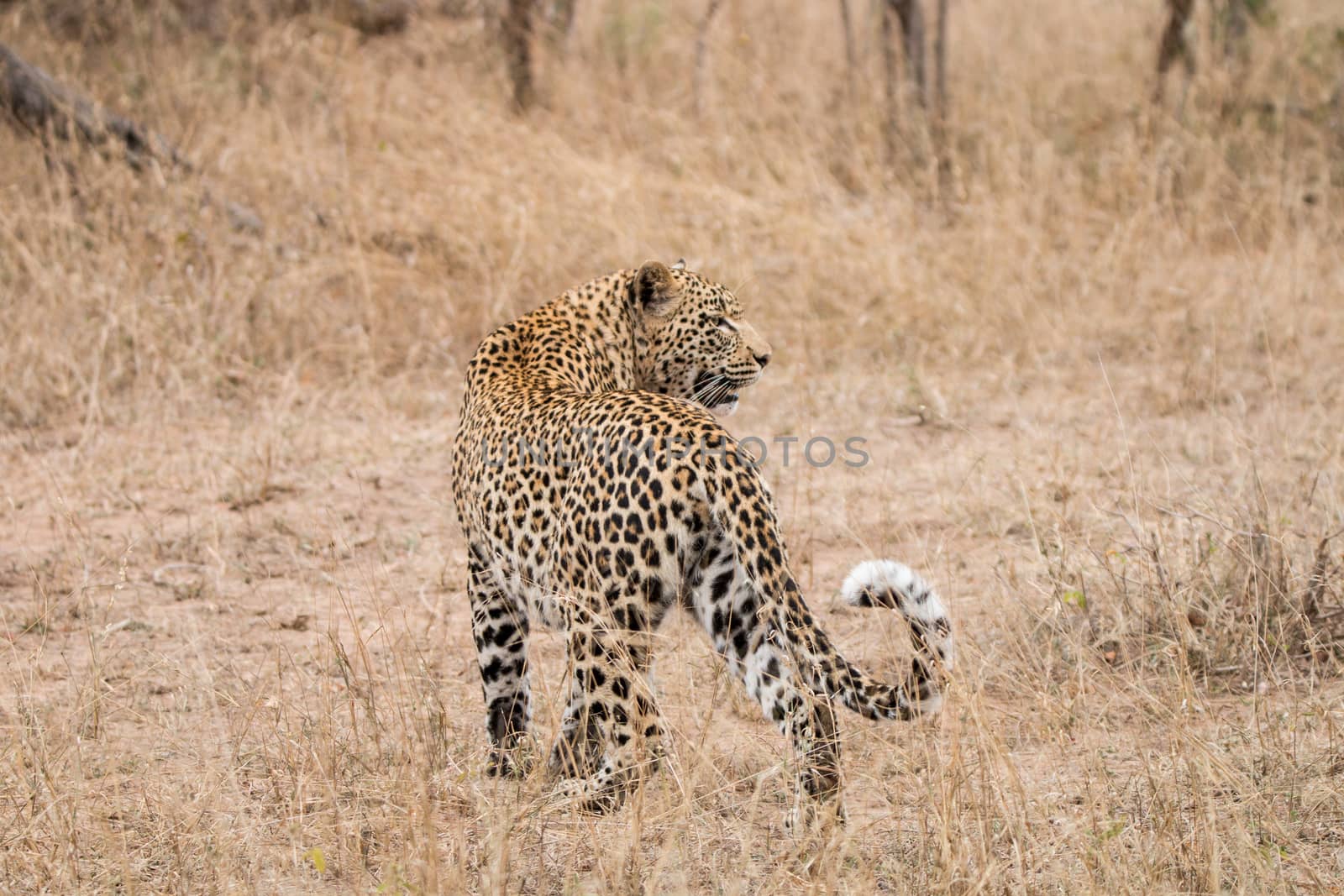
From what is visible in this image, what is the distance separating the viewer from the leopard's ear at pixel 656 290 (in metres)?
4.72

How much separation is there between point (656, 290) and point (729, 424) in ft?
9.33

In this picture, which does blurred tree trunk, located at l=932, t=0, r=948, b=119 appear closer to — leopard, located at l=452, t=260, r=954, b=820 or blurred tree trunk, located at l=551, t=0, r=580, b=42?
blurred tree trunk, located at l=551, t=0, r=580, b=42

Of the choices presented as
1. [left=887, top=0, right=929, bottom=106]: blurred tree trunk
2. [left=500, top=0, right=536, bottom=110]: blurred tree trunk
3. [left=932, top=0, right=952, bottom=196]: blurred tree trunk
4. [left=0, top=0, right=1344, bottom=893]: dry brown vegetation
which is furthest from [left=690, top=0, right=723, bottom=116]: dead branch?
[left=932, top=0, right=952, bottom=196]: blurred tree trunk

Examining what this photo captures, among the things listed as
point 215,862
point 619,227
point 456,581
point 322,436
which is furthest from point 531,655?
point 619,227

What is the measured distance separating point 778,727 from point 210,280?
5.90 metres

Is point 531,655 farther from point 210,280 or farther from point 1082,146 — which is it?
point 1082,146

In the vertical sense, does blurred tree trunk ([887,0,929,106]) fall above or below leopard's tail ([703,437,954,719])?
above

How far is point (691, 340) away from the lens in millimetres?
4910

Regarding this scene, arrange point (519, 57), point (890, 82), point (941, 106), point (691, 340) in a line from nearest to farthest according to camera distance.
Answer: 1. point (691, 340)
2. point (941, 106)
3. point (890, 82)
4. point (519, 57)

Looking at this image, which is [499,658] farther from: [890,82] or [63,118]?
[890,82]

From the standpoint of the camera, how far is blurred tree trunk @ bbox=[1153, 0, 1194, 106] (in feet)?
35.9

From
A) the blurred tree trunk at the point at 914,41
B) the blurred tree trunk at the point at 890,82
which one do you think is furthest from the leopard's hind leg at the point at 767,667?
the blurred tree trunk at the point at 914,41

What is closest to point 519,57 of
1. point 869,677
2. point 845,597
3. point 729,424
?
point 729,424

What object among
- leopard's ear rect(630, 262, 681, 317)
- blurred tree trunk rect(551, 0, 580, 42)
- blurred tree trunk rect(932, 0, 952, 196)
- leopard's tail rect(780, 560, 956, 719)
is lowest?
leopard's tail rect(780, 560, 956, 719)
